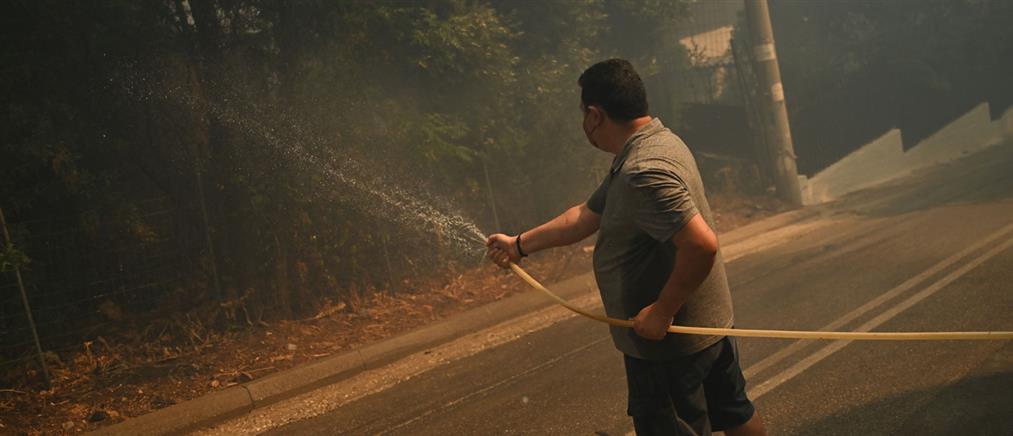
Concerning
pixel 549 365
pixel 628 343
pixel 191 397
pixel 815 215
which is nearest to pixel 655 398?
pixel 628 343

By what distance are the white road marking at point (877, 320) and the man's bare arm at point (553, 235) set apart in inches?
87.7

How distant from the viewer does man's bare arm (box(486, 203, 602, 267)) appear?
11.0ft

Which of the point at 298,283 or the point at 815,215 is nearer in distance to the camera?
the point at 298,283

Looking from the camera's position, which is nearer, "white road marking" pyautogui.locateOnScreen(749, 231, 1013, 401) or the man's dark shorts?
the man's dark shorts

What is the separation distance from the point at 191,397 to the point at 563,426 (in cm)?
327

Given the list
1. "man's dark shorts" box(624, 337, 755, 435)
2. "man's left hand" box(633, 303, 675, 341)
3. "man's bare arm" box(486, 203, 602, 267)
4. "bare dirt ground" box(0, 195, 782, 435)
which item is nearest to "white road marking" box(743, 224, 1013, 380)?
"man's bare arm" box(486, 203, 602, 267)

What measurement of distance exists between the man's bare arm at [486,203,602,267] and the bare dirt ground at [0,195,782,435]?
3841 millimetres

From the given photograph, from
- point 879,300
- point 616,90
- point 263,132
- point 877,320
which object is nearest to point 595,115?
point 616,90

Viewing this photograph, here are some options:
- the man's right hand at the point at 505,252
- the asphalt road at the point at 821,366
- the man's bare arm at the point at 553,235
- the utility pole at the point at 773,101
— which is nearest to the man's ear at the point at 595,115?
the man's bare arm at the point at 553,235

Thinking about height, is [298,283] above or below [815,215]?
above

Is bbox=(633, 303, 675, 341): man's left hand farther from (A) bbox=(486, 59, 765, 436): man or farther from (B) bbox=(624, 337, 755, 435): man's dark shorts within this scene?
(B) bbox=(624, 337, 755, 435): man's dark shorts

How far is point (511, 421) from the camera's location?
4973 mm

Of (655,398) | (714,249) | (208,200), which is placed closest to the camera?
(714,249)

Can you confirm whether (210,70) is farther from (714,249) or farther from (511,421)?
(714,249)
